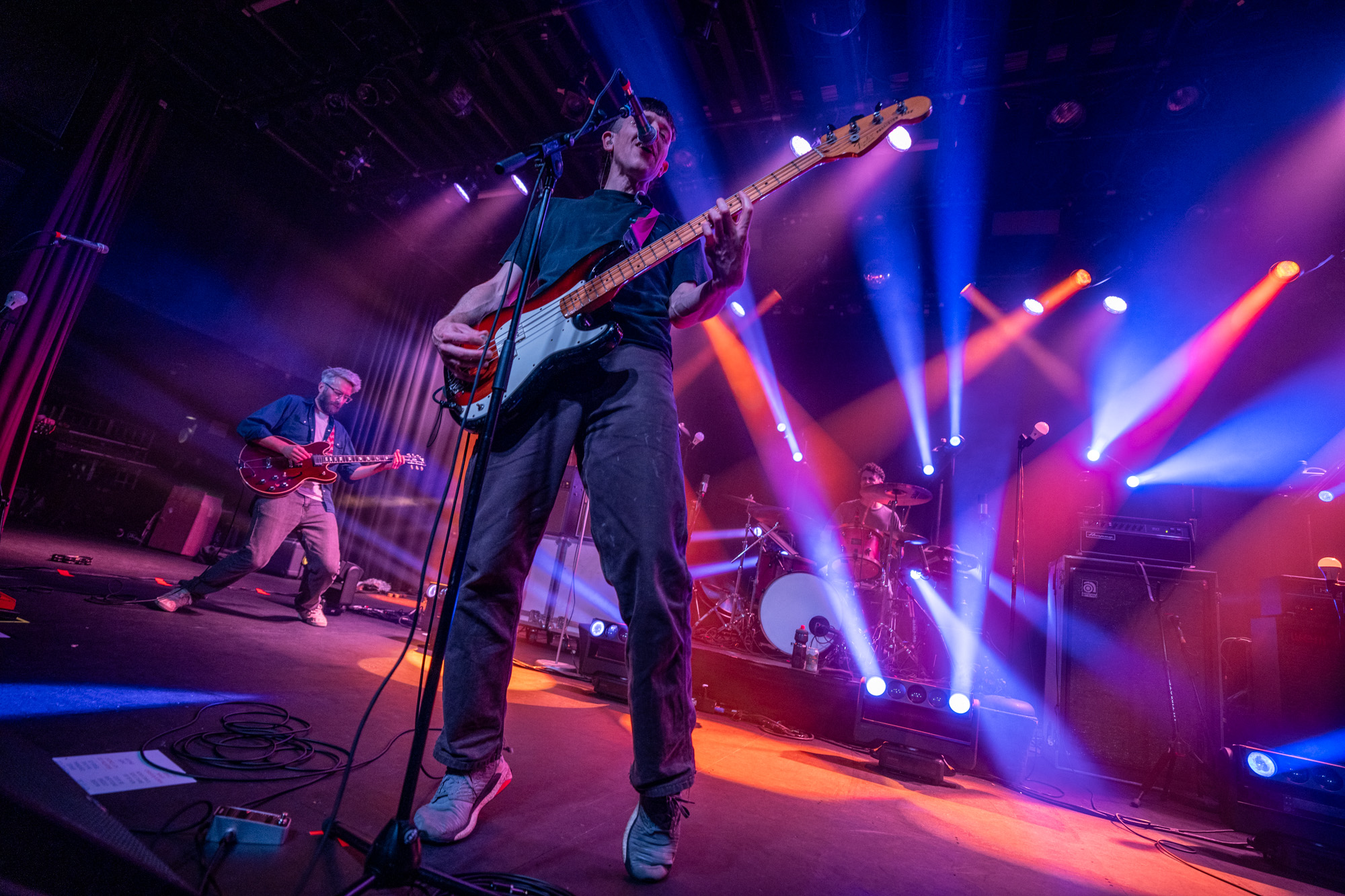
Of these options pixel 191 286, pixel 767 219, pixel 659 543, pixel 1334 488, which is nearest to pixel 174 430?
pixel 191 286

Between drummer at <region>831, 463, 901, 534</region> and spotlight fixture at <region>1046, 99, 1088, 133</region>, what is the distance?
11.9ft

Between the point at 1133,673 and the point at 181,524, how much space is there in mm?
11195

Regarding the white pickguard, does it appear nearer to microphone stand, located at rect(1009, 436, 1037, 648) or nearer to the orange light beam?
microphone stand, located at rect(1009, 436, 1037, 648)

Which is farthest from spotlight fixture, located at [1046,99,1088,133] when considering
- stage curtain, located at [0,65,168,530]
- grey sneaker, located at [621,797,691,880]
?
stage curtain, located at [0,65,168,530]

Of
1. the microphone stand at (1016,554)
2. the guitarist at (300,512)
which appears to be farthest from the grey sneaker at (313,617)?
the microphone stand at (1016,554)

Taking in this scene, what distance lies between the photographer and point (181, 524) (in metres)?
8.25

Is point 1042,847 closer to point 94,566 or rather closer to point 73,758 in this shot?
point 73,758

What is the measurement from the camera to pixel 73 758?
143 centimetres

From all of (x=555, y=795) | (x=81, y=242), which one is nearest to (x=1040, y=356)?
(x=555, y=795)

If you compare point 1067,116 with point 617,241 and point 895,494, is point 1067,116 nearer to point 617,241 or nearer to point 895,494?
point 895,494

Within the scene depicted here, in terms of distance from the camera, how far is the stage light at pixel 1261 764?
3.20 metres

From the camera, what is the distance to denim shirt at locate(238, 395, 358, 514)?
459cm

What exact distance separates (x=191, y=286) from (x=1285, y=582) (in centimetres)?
1210

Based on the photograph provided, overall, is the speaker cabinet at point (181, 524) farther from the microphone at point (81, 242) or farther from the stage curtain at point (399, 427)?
the microphone at point (81, 242)
